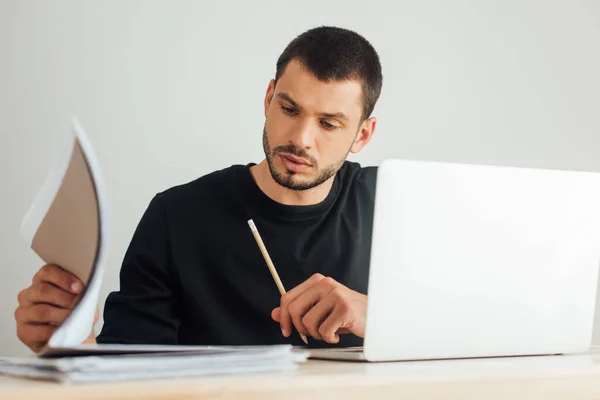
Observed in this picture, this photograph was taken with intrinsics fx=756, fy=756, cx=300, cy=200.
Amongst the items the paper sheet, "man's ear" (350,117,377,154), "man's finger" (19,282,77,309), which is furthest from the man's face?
the paper sheet

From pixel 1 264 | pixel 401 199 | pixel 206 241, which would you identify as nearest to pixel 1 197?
pixel 1 264

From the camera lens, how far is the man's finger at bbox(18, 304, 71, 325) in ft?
3.08

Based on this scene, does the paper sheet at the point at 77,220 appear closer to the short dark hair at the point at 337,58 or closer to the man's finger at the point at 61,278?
the man's finger at the point at 61,278

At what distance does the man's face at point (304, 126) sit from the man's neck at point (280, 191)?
4cm

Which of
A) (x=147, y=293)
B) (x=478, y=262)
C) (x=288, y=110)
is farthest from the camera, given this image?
(x=288, y=110)

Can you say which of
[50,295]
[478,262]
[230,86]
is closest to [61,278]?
[50,295]

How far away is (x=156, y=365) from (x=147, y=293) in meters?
0.97

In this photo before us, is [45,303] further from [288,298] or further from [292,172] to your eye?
[292,172]

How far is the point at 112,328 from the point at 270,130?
0.54m

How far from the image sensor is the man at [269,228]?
1582 mm

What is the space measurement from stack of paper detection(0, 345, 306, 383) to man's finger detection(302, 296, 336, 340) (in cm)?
27

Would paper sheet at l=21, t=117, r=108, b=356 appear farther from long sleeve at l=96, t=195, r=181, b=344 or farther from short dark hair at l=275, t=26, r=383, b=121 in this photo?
short dark hair at l=275, t=26, r=383, b=121

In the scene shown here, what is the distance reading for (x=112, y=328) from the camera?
149 centimetres

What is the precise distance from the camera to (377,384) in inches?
26.3
